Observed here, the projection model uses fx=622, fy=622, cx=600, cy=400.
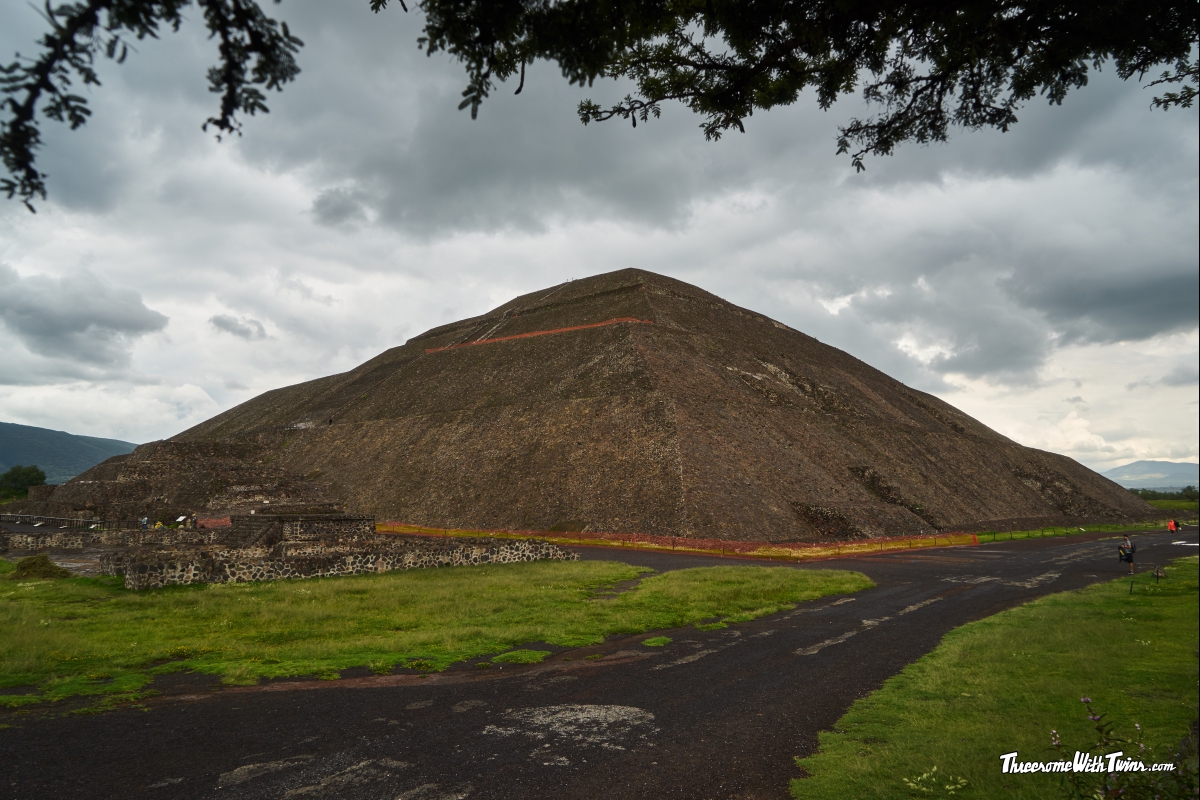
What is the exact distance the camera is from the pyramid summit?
38594 millimetres

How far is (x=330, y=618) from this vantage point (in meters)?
14.2

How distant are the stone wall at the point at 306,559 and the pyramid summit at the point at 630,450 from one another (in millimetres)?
10651

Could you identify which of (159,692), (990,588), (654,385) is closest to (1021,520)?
(654,385)

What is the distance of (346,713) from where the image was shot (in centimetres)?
812

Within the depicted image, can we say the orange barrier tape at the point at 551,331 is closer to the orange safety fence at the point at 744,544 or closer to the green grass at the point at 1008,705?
the orange safety fence at the point at 744,544

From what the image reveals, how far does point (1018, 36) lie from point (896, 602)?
587 inches

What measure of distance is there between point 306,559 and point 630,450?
2413 cm

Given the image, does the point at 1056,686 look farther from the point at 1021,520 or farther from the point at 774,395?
the point at 1021,520

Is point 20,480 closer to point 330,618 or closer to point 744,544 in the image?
point 744,544

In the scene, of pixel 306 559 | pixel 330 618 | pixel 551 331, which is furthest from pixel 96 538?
pixel 551 331

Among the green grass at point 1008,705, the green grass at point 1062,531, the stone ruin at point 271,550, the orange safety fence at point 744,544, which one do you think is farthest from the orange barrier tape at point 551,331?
the green grass at point 1008,705

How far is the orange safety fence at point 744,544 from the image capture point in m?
31.8

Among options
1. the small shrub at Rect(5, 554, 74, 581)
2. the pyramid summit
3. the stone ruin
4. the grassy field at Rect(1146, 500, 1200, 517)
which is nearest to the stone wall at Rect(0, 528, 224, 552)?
the stone ruin

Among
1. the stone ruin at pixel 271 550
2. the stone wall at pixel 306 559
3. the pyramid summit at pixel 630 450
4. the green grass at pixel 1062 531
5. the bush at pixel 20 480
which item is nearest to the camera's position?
the stone wall at pixel 306 559
